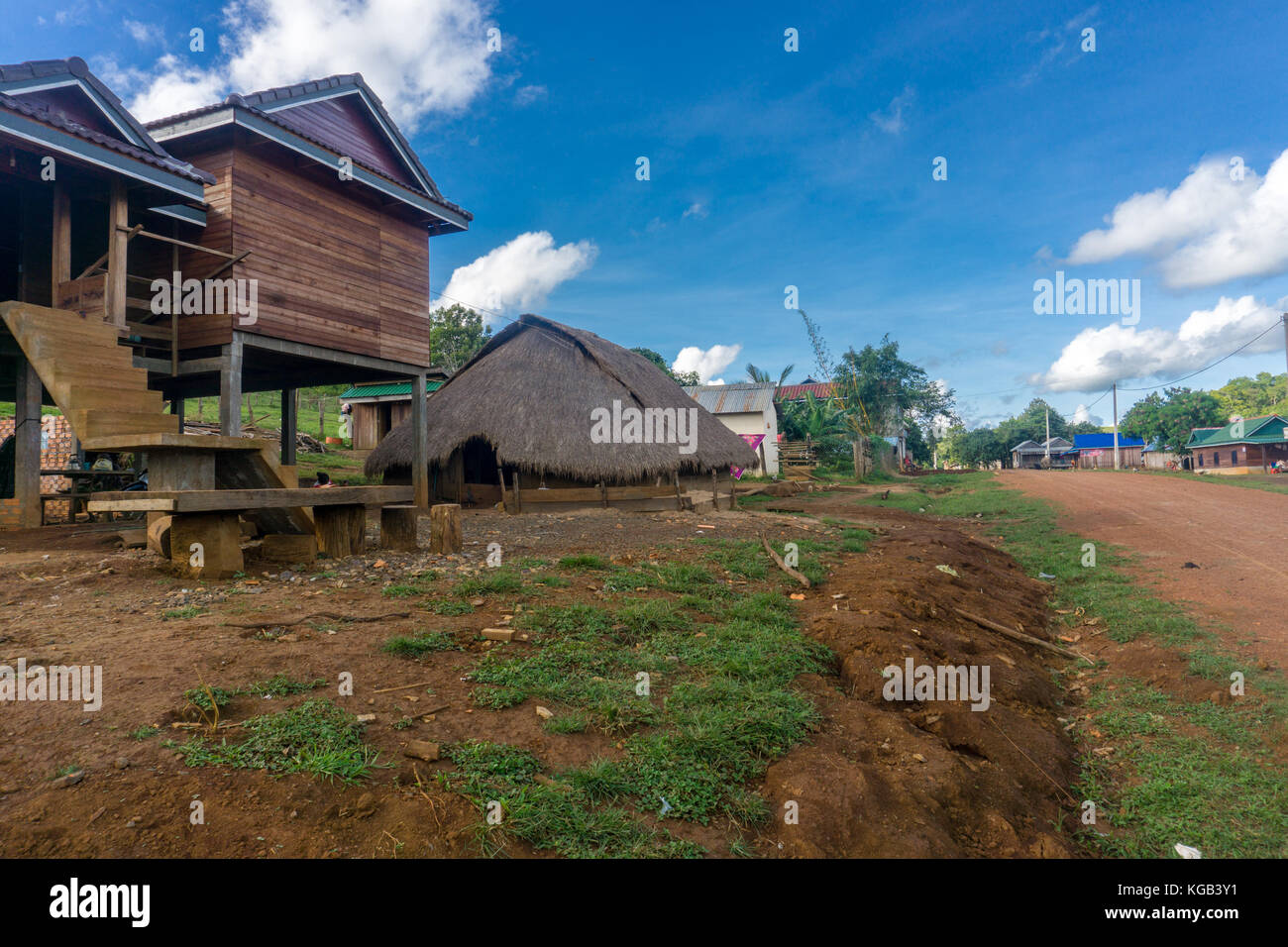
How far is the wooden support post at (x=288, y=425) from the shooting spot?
15.2 metres

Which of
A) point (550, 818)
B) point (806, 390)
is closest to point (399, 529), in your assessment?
point (550, 818)

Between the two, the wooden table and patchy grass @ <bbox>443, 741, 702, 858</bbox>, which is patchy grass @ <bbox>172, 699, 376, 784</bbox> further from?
the wooden table

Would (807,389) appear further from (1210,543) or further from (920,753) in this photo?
(920,753)

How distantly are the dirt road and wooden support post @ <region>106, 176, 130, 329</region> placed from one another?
39.6ft

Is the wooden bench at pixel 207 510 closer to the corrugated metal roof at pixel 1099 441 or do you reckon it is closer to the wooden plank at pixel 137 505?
the wooden plank at pixel 137 505

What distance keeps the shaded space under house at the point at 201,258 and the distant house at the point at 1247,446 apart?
49703mm

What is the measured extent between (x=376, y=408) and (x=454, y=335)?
1045cm

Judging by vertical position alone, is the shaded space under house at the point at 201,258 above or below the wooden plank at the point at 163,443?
above

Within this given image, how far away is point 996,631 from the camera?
6418mm

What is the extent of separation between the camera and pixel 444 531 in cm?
811

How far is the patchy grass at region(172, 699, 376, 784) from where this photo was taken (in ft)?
8.98

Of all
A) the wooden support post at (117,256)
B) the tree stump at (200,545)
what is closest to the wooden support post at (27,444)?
the wooden support post at (117,256)

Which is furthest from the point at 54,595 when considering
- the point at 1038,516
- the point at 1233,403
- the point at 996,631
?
the point at 1233,403
